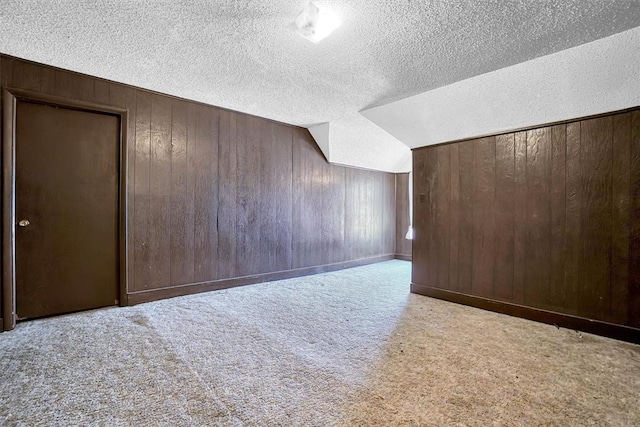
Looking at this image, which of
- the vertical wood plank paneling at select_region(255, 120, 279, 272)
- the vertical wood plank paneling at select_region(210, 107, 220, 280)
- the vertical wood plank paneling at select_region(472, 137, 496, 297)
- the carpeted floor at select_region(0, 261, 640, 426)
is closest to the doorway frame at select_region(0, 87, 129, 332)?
the carpeted floor at select_region(0, 261, 640, 426)

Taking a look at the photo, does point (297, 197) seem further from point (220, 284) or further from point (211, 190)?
point (220, 284)

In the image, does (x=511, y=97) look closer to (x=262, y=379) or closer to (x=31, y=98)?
(x=262, y=379)

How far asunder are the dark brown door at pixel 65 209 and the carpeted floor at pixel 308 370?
266 millimetres

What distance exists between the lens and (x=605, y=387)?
5.46ft

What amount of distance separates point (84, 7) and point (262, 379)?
2435 millimetres

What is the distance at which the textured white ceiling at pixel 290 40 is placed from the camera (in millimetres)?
1809

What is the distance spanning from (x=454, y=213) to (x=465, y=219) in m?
0.13

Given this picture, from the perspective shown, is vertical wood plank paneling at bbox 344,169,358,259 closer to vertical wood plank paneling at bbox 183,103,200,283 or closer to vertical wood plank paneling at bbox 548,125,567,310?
vertical wood plank paneling at bbox 183,103,200,283

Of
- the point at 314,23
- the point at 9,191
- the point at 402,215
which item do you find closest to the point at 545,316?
the point at 314,23

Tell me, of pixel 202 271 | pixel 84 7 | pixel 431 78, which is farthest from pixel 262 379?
pixel 431 78

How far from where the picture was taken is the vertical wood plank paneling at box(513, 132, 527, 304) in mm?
2820

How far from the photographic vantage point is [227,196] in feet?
12.1

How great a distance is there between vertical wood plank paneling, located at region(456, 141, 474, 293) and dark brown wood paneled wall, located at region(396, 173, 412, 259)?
2714 mm

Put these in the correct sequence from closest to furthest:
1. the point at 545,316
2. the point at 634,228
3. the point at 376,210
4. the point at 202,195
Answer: the point at 634,228
the point at 545,316
the point at 202,195
the point at 376,210
